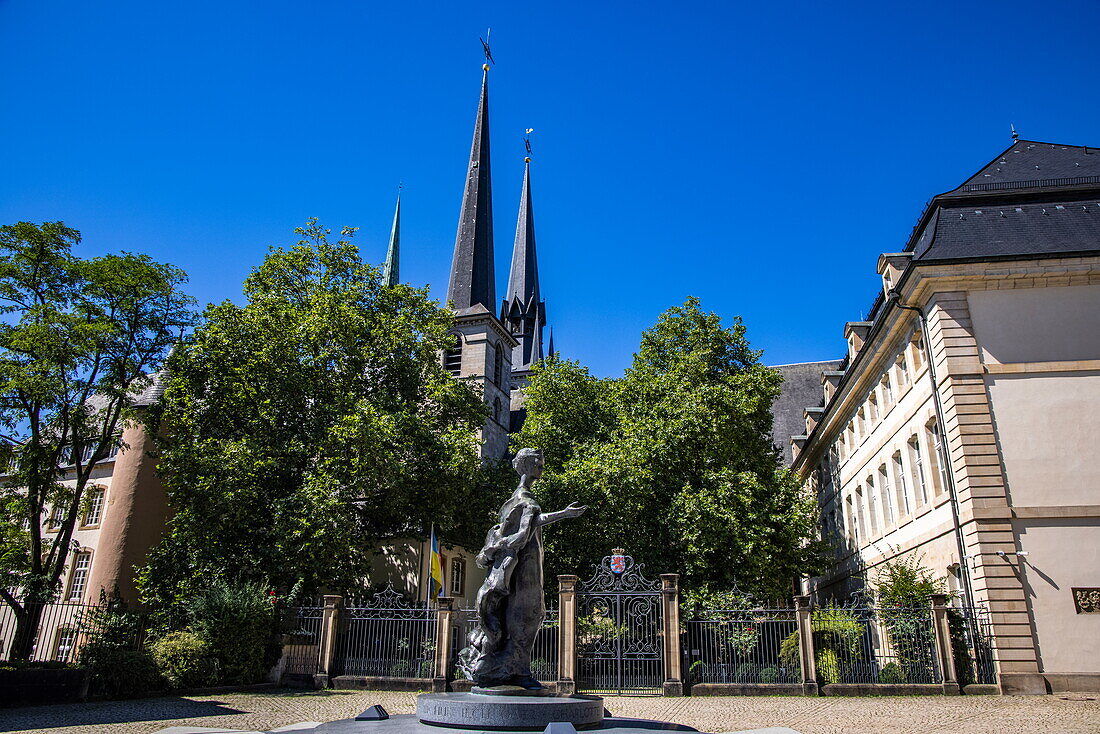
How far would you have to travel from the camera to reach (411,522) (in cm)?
2622

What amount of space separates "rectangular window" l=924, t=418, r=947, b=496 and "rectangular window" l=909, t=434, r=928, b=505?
0.48 meters

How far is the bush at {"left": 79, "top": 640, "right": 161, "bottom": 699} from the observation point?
13938 millimetres

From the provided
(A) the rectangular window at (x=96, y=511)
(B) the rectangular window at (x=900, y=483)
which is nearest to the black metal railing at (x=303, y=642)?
(A) the rectangular window at (x=96, y=511)

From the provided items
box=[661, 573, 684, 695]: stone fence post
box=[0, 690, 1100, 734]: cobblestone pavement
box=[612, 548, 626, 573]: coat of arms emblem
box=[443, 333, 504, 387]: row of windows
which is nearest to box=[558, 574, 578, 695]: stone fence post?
box=[0, 690, 1100, 734]: cobblestone pavement

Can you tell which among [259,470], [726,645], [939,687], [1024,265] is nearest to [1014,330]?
[1024,265]

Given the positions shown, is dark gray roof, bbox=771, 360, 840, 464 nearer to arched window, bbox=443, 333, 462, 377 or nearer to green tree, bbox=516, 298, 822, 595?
green tree, bbox=516, 298, 822, 595

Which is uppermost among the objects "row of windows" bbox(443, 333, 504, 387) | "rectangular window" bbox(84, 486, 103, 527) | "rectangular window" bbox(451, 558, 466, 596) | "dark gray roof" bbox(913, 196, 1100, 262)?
"row of windows" bbox(443, 333, 504, 387)

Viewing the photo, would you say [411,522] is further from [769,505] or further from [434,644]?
[769,505]

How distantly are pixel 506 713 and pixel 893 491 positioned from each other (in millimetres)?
20006

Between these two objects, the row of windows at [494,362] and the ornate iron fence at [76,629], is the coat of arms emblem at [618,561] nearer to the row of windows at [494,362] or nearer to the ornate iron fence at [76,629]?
the ornate iron fence at [76,629]

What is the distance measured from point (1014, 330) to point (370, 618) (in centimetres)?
1721

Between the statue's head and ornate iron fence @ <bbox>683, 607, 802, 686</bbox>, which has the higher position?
the statue's head

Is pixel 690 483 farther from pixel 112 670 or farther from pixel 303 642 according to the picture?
pixel 112 670

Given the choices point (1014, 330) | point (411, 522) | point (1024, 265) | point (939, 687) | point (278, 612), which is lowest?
point (939, 687)
